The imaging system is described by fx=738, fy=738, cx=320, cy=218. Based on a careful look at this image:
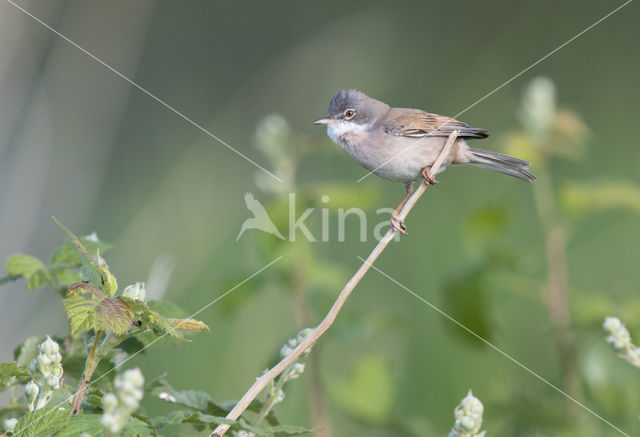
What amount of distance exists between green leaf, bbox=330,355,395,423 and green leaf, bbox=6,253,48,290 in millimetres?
1726

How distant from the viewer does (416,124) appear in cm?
312

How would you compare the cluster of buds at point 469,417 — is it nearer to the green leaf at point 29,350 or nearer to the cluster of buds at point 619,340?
the cluster of buds at point 619,340

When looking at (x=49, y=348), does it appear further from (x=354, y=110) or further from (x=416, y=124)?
(x=354, y=110)

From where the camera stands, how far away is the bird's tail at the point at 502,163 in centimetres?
291

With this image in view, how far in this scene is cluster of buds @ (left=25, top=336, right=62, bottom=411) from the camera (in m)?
1.25

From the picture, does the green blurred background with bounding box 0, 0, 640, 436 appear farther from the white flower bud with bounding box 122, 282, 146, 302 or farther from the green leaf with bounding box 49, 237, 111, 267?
the white flower bud with bounding box 122, 282, 146, 302

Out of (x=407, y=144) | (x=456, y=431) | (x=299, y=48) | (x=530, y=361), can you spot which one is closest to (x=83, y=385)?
(x=456, y=431)

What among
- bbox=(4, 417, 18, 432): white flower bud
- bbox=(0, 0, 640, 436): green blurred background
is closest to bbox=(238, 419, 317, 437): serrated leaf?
bbox=(4, 417, 18, 432): white flower bud

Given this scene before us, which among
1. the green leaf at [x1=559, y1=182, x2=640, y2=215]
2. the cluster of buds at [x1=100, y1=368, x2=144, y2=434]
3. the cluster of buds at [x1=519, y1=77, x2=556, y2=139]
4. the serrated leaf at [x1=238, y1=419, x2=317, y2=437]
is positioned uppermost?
the cluster of buds at [x1=519, y1=77, x2=556, y2=139]

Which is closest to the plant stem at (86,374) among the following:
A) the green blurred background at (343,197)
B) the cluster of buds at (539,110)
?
the green blurred background at (343,197)

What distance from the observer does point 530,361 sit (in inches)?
149

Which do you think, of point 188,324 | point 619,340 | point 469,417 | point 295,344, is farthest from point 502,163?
point 188,324

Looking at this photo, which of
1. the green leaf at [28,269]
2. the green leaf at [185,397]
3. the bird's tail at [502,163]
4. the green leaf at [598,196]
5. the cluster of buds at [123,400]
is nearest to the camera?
the cluster of buds at [123,400]

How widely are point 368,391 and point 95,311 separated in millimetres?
2059
